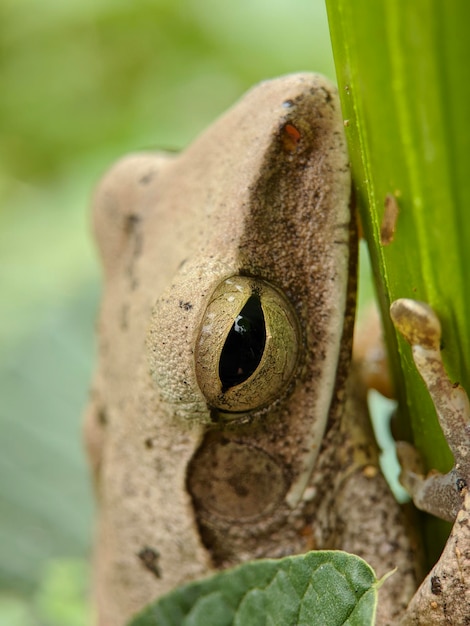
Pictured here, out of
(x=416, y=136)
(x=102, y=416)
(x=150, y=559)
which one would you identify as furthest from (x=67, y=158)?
(x=416, y=136)

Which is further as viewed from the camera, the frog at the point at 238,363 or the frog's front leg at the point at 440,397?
the frog at the point at 238,363

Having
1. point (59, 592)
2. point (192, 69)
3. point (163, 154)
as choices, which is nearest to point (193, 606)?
point (163, 154)

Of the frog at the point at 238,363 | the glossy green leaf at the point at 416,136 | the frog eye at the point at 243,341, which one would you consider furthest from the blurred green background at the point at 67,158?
the glossy green leaf at the point at 416,136

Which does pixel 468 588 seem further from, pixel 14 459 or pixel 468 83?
pixel 14 459

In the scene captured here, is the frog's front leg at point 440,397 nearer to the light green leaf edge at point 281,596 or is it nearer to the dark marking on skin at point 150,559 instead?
the light green leaf edge at point 281,596

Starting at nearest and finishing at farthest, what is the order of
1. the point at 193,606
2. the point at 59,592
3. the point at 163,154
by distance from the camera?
the point at 193,606 → the point at 163,154 → the point at 59,592

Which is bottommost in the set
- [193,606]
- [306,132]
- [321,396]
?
[193,606]

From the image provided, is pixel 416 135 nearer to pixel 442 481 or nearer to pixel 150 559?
pixel 442 481
